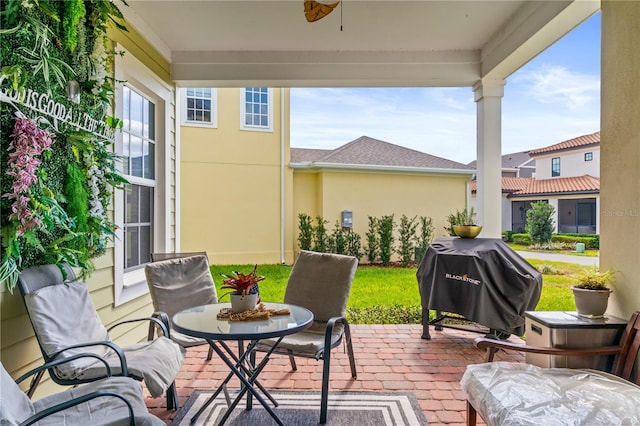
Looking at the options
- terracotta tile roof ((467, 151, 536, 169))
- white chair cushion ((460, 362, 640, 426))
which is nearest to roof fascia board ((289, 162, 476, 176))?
white chair cushion ((460, 362, 640, 426))

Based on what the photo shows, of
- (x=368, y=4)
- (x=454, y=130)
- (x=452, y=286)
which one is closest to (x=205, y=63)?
(x=368, y=4)

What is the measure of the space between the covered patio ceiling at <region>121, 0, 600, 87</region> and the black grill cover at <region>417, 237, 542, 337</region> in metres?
2.08

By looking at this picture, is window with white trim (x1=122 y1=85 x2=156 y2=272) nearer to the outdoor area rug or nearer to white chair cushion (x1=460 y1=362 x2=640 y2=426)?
the outdoor area rug

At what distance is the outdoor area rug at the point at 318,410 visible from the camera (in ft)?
8.68

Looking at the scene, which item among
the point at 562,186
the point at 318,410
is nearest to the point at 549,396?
the point at 318,410

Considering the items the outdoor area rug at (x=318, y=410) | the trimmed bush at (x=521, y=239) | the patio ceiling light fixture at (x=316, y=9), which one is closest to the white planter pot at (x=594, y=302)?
the outdoor area rug at (x=318, y=410)

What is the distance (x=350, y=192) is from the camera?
9828 mm

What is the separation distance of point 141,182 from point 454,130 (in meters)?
15.5

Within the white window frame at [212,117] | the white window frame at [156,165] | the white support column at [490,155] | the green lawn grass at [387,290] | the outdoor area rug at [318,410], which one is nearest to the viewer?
the outdoor area rug at [318,410]

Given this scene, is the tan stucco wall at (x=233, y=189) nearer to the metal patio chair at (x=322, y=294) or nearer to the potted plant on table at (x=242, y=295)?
the metal patio chair at (x=322, y=294)

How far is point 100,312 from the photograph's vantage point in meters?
3.29

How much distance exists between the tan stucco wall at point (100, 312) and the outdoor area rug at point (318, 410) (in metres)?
1.00

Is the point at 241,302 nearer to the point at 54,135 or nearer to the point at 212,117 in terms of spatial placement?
the point at 54,135

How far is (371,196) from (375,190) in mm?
194
